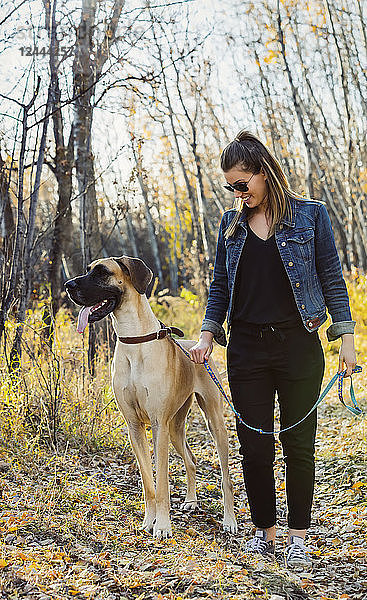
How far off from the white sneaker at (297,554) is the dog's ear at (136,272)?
66.0 inches

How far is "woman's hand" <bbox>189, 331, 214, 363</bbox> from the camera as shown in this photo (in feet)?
12.3

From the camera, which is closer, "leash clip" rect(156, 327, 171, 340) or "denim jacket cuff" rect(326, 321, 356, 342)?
"denim jacket cuff" rect(326, 321, 356, 342)

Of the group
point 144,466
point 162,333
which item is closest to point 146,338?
point 162,333

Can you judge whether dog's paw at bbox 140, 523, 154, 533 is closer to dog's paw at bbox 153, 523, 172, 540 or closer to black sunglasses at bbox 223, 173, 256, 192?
dog's paw at bbox 153, 523, 172, 540

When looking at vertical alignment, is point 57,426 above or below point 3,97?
below

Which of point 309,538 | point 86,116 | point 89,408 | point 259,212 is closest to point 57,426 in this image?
point 89,408

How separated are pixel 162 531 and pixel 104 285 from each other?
149 centimetres

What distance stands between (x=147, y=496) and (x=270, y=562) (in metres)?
0.91

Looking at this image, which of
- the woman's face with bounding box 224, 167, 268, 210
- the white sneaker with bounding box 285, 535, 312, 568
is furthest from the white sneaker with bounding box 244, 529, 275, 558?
the woman's face with bounding box 224, 167, 268, 210

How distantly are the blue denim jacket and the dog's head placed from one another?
0.64 m

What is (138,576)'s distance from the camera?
312cm

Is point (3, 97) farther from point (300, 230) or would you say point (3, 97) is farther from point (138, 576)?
point (138, 576)

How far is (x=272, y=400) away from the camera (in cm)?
A: 370

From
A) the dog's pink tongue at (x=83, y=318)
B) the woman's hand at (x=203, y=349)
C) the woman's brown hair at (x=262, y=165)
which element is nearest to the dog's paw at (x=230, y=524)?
the woman's hand at (x=203, y=349)
